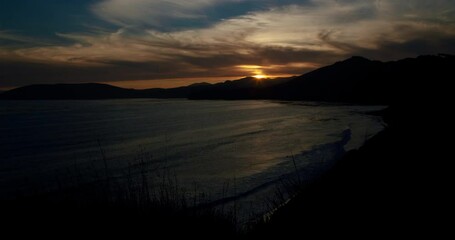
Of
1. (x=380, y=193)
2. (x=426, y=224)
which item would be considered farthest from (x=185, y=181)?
(x=426, y=224)

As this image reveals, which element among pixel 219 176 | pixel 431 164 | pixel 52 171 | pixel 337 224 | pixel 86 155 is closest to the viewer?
pixel 337 224

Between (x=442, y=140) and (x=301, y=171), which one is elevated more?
(x=442, y=140)

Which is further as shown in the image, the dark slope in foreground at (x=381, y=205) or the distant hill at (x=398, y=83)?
the distant hill at (x=398, y=83)

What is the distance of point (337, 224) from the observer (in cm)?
682

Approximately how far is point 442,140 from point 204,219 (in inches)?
402

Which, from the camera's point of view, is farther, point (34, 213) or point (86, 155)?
point (86, 155)

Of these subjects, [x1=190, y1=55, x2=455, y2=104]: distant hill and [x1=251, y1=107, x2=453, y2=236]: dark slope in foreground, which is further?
[x1=190, y1=55, x2=455, y2=104]: distant hill

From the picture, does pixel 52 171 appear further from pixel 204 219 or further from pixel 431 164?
pixel 431 164

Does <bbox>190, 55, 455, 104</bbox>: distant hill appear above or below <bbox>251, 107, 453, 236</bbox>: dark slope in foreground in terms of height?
above

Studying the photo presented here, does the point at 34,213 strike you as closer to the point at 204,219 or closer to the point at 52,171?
the point at 204,219

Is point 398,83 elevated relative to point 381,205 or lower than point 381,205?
elevated

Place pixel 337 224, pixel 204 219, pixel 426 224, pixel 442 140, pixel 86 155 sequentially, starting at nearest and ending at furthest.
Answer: pixel 426 224, pixel 337 224, pixel 204 219, pixel 442 140, pixel 86 155

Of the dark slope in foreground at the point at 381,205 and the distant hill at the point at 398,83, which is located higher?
the distant hill at the point at 398,83

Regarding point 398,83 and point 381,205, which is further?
point 398,83
